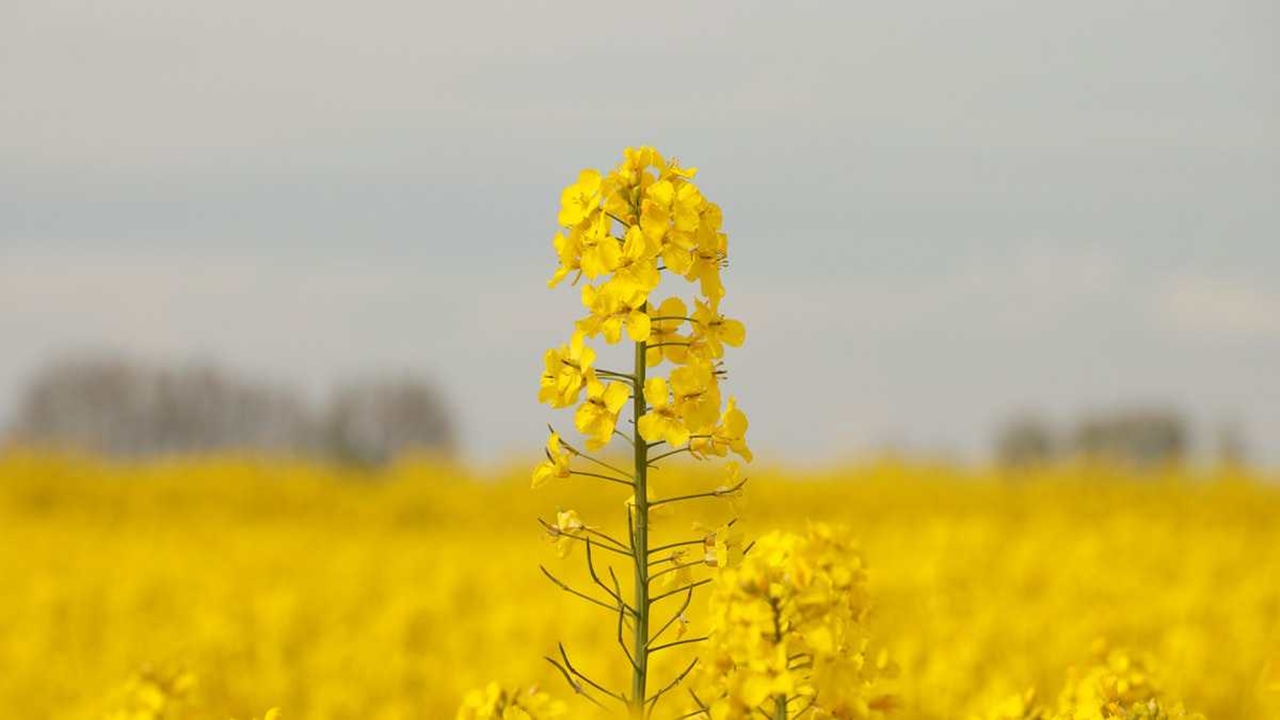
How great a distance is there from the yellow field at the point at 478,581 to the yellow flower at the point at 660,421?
0.16 meters

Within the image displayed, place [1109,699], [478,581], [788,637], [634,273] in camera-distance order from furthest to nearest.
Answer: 1. [478,581]
2. [1109,699]
3. [634,273]
4. [788,637]

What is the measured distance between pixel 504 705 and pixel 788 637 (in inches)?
14.1

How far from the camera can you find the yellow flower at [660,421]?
1.49 metres

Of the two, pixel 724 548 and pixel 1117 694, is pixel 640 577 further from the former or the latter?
pixel 1117 694

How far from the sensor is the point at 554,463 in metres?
1.61

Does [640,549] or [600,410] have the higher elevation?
[600,410]

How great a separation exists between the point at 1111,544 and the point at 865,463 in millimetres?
3254

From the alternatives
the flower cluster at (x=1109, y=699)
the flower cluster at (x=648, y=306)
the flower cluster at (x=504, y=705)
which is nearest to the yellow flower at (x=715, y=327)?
the flower cluster at (x=648, y=306)

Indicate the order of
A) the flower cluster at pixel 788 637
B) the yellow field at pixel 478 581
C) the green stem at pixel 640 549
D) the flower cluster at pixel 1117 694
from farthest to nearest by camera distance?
the yellow field at pixel 478 581, the flower cluster at pixel 1117 694, the green stem at pixel 640 549, the flower cluster at pixel 788 637

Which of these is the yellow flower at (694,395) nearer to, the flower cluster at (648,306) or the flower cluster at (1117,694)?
the flower cluster at (648,306)

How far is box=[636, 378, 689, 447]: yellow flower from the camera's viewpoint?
1.49 meters

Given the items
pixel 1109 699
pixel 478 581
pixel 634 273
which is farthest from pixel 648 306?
pixel 478 581

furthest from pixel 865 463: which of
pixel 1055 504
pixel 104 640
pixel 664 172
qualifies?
pixel 664 172

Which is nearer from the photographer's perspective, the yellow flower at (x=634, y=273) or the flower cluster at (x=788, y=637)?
the flower cluster at (x=788, y=637)
